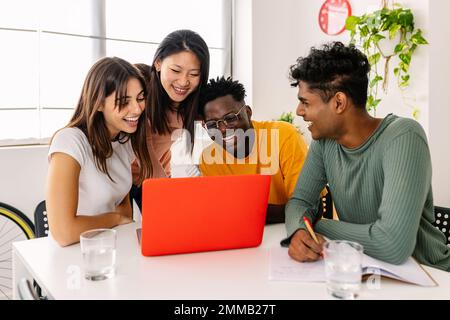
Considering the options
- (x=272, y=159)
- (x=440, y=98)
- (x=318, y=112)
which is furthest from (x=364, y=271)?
(x=440, y=98)

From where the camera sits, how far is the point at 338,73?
129 cm

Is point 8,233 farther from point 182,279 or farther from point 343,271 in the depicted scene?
point 343,271

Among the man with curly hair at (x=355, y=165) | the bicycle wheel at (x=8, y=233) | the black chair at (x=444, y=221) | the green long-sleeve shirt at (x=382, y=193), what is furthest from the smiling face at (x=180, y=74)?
the bicycle wheel at (x=8, y=233)

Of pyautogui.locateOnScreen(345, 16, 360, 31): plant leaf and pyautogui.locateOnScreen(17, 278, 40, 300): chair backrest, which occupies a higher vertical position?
pyautogui.locateOnScreen(345, 16, 360, 31): plant leaf

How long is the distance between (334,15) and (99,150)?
2249 mm

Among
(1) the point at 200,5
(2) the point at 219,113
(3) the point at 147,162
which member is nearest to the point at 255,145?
(2) the point at 219,113

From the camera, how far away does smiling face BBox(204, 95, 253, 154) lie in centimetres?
169

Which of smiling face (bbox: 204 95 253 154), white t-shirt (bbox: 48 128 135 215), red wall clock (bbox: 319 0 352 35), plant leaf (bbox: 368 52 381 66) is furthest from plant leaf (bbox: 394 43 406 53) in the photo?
white t-shirt (bbox: 48 128 135 215)

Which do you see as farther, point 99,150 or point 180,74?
point 180,74

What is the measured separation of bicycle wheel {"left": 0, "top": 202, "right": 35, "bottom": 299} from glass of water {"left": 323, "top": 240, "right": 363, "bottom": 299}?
6.48ft

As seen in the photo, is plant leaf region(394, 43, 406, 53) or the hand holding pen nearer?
the hand holding pen

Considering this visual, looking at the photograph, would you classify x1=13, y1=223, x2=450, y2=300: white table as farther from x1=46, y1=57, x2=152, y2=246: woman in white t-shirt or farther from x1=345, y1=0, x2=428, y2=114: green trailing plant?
x1=345, y1=0, x2=428, y2=114: green trailing plant

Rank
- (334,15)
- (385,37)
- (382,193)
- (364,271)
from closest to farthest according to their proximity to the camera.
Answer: (364,271), (382,193), (385,37), (334,15)
